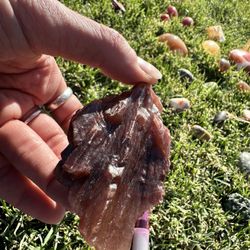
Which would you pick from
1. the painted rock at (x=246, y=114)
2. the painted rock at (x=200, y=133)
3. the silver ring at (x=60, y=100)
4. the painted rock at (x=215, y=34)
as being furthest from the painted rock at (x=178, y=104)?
the painted rock at (x=215, y=34)

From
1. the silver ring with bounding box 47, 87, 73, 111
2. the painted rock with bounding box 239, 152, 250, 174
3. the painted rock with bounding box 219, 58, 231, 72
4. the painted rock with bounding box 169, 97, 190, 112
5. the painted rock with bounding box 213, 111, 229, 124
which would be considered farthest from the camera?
the painted rock with bounding box 219, 58, 231, 72

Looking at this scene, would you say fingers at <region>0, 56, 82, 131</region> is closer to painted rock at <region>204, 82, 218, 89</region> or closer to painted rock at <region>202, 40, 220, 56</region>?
painted rock at <region>204, 82, 218, 89</region>

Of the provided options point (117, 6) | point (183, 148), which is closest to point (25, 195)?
point (183, 148)

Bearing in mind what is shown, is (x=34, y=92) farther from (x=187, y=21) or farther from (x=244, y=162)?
(x=187, y=21)

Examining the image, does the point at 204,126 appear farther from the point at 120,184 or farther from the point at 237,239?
the point at 120,184

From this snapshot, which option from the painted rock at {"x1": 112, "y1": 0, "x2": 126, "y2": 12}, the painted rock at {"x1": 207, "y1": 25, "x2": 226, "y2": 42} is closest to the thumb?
the painted rock at {"x1": 112, "y1": 0, "x2": 126, "y2": 12}

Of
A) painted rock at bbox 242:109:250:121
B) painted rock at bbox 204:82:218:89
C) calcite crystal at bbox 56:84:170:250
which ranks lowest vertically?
painted rock at bbox 242:109:250:121
